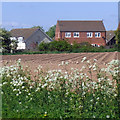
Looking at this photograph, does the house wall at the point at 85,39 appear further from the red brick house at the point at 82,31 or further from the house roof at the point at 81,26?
the house roof at the point at 81,26

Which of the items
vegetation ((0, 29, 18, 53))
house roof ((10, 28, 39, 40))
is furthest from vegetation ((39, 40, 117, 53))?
house roof ((10, 28, 39, 40))

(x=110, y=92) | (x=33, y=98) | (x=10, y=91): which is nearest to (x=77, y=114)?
(x=110, y=92)

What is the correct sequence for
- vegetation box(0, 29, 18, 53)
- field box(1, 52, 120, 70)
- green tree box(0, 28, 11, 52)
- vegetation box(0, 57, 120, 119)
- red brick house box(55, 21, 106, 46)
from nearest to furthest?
vegetation box(0, 57, 120, 119)
field box(1, 52, 120, 70)
green tree box(0, 28, 11, 52)
vegetation box(0, 29, 18, 53)
red brick house box(55, 21, 106, 46)

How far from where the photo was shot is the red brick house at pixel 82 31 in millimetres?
53713

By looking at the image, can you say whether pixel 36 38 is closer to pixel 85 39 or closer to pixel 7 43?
pixel 85 39

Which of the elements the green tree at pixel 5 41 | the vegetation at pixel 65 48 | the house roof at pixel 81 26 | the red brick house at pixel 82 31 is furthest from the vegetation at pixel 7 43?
the house roof at pixel 81 26

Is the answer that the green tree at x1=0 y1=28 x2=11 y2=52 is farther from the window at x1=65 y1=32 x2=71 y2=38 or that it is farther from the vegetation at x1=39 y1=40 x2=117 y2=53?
the window at x1=65 y1=32 x2=71 y2=38

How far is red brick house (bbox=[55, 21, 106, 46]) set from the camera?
176 ft

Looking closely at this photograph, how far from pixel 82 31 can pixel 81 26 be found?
112 centimetres

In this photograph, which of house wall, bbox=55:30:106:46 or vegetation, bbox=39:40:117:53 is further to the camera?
house wall, bbox=55:30:106:46

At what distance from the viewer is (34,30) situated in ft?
187

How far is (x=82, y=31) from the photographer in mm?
53844

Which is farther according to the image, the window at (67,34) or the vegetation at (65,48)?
the window at (67,34)

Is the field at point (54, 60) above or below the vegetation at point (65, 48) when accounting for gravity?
below
